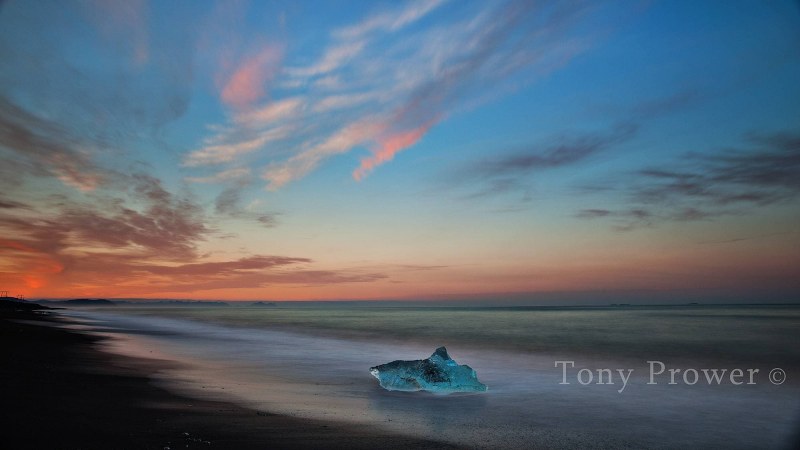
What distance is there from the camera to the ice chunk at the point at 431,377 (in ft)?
45.5

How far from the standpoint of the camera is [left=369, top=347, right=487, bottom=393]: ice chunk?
1388 cm

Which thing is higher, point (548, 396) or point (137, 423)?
point (137, 423)

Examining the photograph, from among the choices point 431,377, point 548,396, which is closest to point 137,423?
point 431,377

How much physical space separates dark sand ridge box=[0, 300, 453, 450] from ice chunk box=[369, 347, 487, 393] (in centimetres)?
502

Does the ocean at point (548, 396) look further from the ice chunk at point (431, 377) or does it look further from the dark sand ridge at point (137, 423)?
→ the dark sand ridge at point (137, 423)

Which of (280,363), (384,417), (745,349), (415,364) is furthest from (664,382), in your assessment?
(745,349)

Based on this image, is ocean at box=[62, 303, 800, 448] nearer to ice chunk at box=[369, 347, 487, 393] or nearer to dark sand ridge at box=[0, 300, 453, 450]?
ice chunk at box=[369, 347, 487, 393]

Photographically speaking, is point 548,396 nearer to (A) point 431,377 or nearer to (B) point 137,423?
(A) point 431,377

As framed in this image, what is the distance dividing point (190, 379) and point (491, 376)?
11.3 meters

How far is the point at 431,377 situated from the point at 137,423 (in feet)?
26.9

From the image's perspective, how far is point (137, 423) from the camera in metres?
8.45

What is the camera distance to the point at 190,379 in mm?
15328

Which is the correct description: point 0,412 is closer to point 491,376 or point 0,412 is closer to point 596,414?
point 596,414

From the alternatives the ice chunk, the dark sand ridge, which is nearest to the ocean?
the ice chunk
